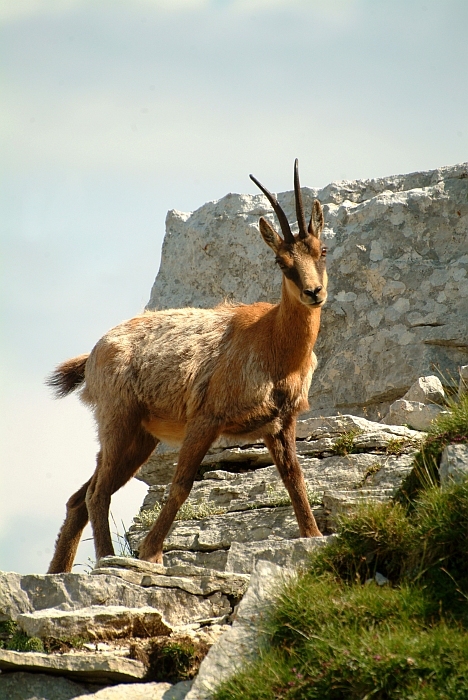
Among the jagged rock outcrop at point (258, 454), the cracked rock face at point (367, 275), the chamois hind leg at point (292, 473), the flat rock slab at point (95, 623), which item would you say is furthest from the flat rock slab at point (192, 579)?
the cracked rock face at point (367, 275)

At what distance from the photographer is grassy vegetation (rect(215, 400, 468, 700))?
16.5ft

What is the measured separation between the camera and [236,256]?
1231 centimetres

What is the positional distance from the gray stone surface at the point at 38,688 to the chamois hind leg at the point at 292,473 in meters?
2.88

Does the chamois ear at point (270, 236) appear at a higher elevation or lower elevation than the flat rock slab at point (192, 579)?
higher

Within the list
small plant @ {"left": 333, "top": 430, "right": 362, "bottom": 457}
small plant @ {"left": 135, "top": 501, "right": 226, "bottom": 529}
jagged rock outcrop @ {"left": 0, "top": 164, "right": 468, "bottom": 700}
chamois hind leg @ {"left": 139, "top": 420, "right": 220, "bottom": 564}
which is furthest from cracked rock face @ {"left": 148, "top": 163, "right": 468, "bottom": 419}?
chamois hind leg @ {"left": 139, "top": 420, "right": 220, "bottom": 564}

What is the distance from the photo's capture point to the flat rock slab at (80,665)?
5.88 meters

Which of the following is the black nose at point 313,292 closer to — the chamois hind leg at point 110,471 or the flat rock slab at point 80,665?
the chamois hind leg at point 110,471

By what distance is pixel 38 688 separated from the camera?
5.90 m

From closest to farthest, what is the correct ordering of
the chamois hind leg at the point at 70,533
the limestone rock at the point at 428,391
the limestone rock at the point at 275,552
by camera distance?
the limestone rock at the point at 275,552
the chamois hind leg at the point at 70,533
the limestone rock at the point at 428,391

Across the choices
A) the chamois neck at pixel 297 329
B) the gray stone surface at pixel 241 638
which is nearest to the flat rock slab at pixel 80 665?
the gray stone surface at pixel 241 638

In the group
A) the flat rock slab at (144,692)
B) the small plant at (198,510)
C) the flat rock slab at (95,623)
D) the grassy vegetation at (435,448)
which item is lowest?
the small plant at (198,510)

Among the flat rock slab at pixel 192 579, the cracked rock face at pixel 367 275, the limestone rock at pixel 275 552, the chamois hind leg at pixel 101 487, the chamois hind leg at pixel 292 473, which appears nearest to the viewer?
the limestone rock at pixel 275 552

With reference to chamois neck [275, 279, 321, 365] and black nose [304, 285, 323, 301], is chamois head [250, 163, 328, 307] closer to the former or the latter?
black nose [304, 285, 323, 301]

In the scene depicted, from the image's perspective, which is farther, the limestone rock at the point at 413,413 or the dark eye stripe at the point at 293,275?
the limestone rock at the point at 413,413
